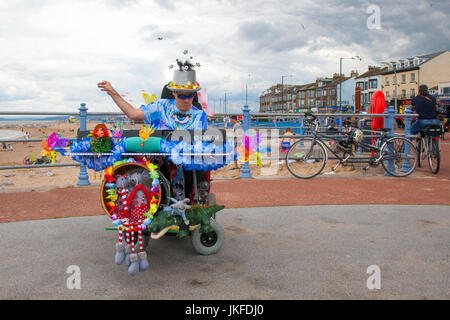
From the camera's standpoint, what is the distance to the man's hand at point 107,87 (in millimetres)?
3745

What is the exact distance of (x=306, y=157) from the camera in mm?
7980

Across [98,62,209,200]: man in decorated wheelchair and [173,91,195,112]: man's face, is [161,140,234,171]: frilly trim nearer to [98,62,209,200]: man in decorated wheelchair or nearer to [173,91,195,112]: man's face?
[98,62,209,200]: man in decorated wheelchair

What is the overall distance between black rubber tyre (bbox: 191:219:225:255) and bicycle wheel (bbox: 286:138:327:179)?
14.1 ft

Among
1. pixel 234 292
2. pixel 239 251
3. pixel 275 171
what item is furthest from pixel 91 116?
pixel 275 171

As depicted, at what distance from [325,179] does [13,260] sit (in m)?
6.13

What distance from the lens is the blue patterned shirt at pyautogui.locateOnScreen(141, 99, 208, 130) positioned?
3.98 meters

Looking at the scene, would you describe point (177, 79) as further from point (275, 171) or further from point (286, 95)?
point (286, 95)

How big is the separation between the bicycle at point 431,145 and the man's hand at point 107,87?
7590 mm

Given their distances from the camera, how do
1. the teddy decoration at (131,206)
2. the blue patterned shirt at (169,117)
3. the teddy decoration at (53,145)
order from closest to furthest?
the teddy decoration at (131,206)
the teddy decoration at (53,145)
the blue patterned shirt at (169,117)

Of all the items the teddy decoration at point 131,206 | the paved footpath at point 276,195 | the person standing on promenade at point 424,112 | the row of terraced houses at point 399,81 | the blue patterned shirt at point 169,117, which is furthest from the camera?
the row of terraced houses at point 399,81

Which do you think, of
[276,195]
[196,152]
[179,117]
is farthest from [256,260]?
[276,195]

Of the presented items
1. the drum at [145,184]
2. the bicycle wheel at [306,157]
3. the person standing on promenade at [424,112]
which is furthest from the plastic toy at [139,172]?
the person standing on promenade at [424,112]

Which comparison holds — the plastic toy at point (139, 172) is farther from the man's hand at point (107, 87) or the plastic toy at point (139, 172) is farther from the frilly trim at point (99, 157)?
the man's hand at point (107, 87)
